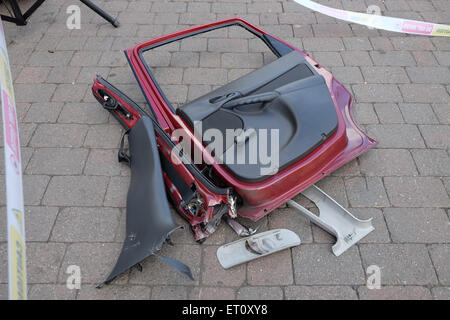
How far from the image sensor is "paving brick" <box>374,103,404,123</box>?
10.0 feet

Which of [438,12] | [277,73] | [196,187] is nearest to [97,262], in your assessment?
[196,187]

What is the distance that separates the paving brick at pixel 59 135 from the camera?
292 cm

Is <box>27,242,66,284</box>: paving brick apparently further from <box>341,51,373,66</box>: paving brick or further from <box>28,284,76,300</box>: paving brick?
<box>341,51,373,66</box>: paving brick

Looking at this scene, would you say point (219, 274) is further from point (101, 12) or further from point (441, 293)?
point (101, 12)

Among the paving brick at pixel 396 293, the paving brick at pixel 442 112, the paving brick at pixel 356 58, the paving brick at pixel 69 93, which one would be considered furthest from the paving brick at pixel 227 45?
the paving brick at pixel 396 293

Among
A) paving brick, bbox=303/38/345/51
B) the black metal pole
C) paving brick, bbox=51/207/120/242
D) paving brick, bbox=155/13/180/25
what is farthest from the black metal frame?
paving brick, bbox=51/207/120/242

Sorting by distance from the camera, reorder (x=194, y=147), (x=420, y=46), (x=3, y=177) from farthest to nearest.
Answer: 1. (x=420, y=46)
2. (x=3, y=177)
3. (x=194, y=147)

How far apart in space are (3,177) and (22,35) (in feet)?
6.54

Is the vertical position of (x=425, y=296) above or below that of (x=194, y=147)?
below

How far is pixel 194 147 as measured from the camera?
236 centimetres

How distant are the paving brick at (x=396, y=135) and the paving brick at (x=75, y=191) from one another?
6.97ft
